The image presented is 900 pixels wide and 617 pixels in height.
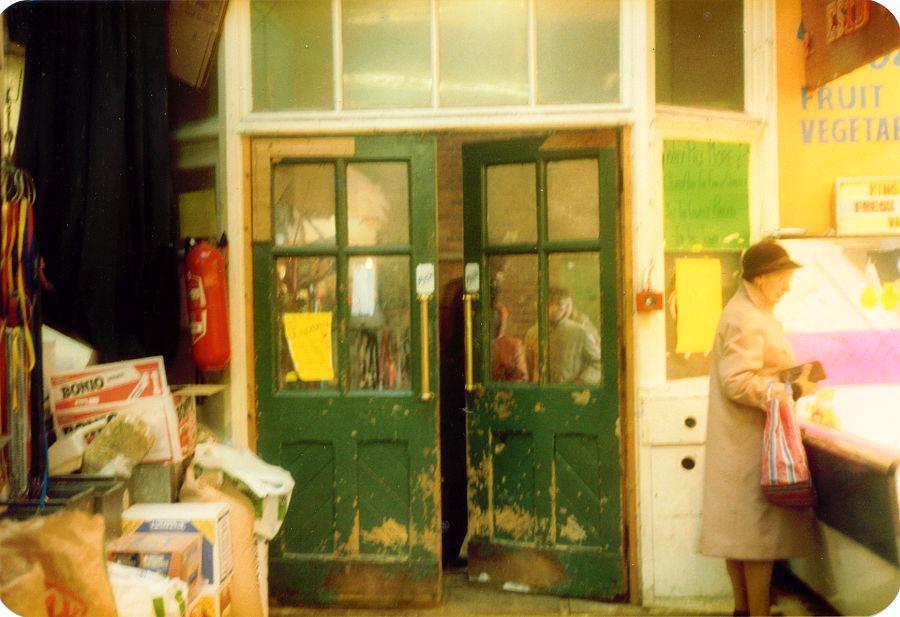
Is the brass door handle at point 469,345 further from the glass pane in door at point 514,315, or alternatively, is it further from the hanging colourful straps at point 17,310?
the hanging colourful straps at point 17,310

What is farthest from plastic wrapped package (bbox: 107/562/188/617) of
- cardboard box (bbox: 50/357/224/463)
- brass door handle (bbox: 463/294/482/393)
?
brass door handle (bbox: 463/294/482/393)

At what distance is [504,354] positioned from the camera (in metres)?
3.63

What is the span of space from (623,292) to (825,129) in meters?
1.24

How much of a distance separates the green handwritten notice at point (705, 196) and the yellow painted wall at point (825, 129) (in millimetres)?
234

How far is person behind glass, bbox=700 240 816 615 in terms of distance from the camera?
2.95 meters

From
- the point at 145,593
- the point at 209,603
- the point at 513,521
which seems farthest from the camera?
the point at 513,521

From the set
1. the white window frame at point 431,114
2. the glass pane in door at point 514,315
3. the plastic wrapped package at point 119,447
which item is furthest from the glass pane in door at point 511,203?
the plastic wrapped package at point 119,447

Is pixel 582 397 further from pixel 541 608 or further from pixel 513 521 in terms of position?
pixel 541 608

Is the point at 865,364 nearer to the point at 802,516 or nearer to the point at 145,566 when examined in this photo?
the point at 802,516

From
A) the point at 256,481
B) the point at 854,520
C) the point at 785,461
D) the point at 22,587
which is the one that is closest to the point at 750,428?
the point at 785,461

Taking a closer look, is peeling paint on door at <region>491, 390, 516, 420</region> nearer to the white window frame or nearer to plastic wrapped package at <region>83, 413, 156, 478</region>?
the white window frame

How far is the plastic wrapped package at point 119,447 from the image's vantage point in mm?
2695

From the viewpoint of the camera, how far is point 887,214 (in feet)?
11.3

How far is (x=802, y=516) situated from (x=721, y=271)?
114 centimetres
